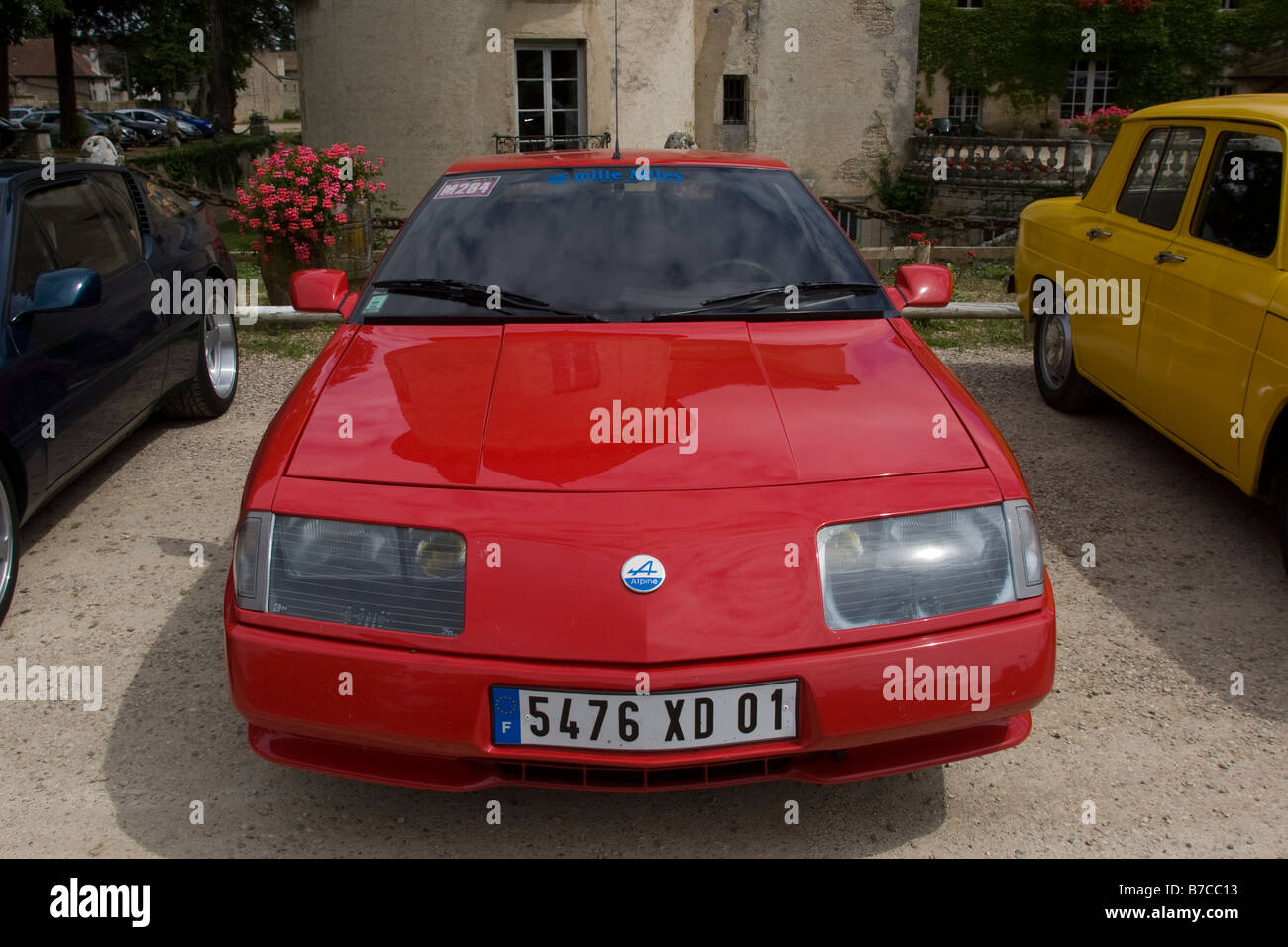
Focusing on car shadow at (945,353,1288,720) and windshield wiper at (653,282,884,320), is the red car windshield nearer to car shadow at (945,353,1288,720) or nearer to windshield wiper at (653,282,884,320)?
windshield wiper at (653,282,884,320)

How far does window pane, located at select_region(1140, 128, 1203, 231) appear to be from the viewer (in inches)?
199

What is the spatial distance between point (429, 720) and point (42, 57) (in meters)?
96.3

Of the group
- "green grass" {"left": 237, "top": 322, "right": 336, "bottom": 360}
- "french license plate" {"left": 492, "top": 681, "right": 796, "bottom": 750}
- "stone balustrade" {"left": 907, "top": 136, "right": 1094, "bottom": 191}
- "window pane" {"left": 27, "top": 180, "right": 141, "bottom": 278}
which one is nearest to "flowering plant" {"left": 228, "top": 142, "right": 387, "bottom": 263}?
"green grass" {"left": 237, "top": 322, "right": 336, "bottom": 360}

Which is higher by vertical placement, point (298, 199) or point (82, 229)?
point (298, 199)

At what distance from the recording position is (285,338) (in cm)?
852

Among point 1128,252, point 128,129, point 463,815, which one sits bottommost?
point 463,815

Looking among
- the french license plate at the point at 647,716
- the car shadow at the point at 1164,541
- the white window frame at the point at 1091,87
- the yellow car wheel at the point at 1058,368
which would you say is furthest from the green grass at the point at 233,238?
the white window frame at the point at 1091,87

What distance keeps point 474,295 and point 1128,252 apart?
352 cm

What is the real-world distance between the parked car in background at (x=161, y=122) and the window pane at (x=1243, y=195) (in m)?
48.0

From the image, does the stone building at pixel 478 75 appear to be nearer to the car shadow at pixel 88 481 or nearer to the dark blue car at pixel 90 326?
the dark blue car at pixel 90 326

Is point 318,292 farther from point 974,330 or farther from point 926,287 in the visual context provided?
point 974,330

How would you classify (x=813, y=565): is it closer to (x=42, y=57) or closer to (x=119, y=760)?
(x=119, y=760)

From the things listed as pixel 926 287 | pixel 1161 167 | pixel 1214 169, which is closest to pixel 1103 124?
pixel 1161 167

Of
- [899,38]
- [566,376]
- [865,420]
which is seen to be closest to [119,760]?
[566,376]
